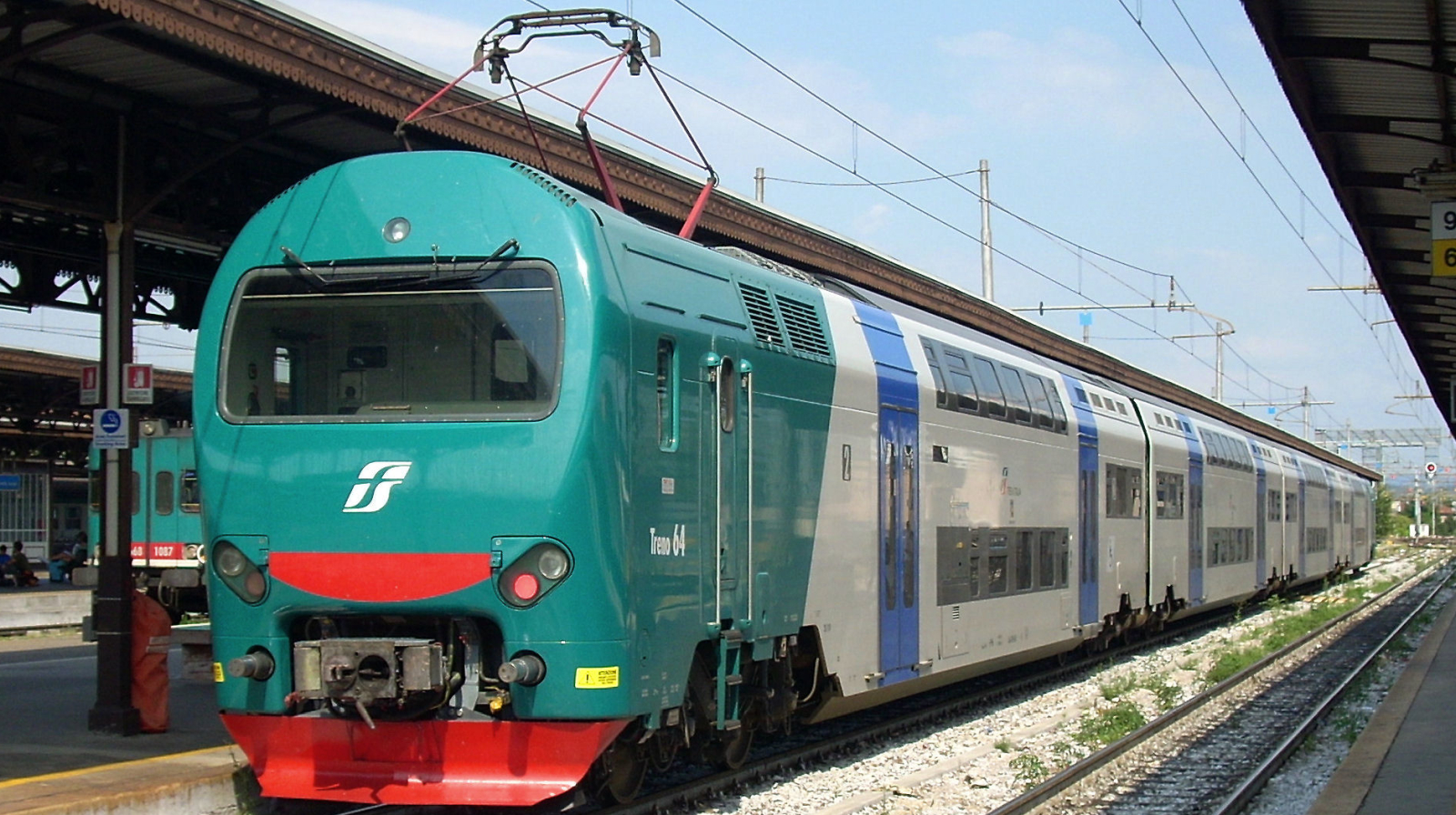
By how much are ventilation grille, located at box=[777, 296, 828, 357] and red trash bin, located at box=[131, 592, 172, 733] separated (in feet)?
16.3

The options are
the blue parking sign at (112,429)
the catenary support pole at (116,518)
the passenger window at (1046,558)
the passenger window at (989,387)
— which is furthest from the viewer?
the passenger window at (1046,558)

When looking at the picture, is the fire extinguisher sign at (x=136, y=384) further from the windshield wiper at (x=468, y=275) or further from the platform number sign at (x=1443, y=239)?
the platform number sign at (x=1443, y=239)

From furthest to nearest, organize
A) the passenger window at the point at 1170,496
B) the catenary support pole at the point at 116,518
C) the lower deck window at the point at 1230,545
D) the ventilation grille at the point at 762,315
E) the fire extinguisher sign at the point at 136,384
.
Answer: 1. the lower deck window at the point at 1230,545
2. the passenger window at the point at 1170,496
3. the fire extinguisher sign at the point at 136,384
4. the catenary support pole at the point at 116,518
5. the ventilation grille at the point at 762,315

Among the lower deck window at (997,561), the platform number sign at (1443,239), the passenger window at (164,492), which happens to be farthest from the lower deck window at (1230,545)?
the passenger window at (164,492)

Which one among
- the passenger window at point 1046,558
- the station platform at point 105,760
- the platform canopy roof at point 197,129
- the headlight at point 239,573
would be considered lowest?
the station platform at point 105,760

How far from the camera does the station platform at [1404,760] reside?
9.35m

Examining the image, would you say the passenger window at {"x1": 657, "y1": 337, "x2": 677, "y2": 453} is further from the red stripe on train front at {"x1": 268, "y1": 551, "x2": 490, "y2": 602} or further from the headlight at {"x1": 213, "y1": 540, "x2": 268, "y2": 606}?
the headlight at {"x1": 213, "y1": 540, "x2": 268, "y2": 606}

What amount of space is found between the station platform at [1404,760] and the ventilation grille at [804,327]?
13.8ft

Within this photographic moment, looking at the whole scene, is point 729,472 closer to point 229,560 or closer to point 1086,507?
point 229,560

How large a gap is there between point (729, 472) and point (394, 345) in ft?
7.01

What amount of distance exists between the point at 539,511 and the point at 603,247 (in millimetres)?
1450

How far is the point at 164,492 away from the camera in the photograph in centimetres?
2250

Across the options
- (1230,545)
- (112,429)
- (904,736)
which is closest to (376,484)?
(112,429)

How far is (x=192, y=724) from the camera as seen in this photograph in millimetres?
11523
